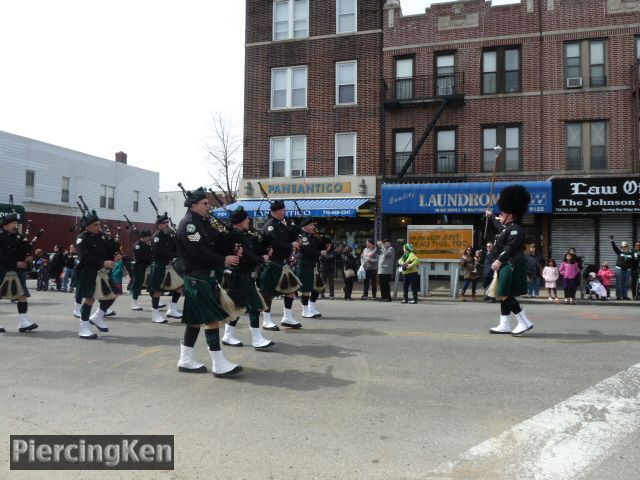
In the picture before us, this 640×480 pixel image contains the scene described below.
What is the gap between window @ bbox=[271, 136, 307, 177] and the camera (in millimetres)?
22688

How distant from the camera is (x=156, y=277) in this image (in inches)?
415

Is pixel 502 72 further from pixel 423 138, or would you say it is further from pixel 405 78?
pixel 423 138

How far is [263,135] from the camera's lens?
913 inches

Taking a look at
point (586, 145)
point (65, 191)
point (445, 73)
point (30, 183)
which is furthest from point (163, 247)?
point (65, 191)

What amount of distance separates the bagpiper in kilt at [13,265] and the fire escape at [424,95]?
1473cm

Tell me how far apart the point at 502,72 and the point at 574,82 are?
267 centimetres

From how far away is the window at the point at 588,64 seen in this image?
63.9 ft

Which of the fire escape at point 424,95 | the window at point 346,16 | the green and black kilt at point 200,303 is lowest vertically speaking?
the green and black kilt at point 200,303

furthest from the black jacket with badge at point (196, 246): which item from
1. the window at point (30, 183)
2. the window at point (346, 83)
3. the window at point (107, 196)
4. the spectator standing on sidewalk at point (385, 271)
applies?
the window at point (107, 196)

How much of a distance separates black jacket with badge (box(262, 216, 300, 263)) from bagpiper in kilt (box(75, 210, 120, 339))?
286 centimetres

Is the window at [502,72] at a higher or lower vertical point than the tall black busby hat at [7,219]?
higher

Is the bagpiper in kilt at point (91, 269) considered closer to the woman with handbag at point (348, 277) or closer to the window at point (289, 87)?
the woman with handbag at point (348, 277)

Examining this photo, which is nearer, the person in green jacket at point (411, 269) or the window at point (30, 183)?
the person in green jacket at point (411, 269)

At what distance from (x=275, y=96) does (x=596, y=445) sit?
842 inches
